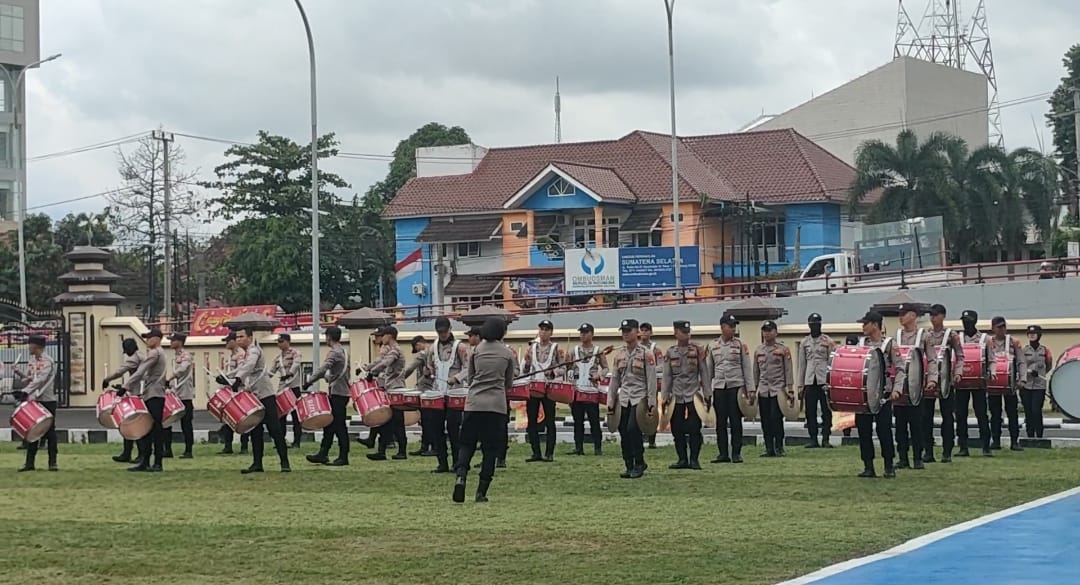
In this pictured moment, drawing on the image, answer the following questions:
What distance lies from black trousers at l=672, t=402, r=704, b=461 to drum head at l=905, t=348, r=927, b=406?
2.57 m

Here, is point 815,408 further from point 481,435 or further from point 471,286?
point 471,286

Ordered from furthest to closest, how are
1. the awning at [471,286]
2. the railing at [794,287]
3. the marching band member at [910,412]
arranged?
1. the awning at [471,286]
2. the railing at [794,287]
3. the marching band member at [910,412]

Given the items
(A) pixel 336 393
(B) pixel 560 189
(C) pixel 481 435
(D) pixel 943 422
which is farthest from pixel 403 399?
(B) pixel 560 189

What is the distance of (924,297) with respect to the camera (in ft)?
149

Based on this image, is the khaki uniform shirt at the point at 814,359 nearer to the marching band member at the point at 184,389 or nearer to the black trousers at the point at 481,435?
the black trousers at the point at 481,435

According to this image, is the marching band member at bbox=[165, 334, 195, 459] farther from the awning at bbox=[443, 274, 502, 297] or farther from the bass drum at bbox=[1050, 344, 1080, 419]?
the awning at bbox=[443, 274, 502, 297]

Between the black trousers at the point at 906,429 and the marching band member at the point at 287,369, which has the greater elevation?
the marching band member at the point at 287,369

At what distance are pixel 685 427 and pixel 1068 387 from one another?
4.91 meters

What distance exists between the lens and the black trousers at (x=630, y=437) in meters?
17.3

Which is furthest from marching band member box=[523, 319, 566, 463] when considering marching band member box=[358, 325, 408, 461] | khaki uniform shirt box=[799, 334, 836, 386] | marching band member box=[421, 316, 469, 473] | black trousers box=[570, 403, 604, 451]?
khaki uniform shirt box=[799, 334, 836, 386]

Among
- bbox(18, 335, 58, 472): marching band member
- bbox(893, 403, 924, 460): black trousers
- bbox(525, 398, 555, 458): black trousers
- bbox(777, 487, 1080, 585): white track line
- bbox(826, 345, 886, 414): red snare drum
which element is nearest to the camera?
bbox(777, 487, 1080, 585): white track line

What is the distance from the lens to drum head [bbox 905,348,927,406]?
55.7ft

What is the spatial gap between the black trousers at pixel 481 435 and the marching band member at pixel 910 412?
496 cm

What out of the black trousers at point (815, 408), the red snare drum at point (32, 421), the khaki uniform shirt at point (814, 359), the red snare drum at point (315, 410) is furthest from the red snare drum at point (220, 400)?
the black trousers at point (815, 408)
